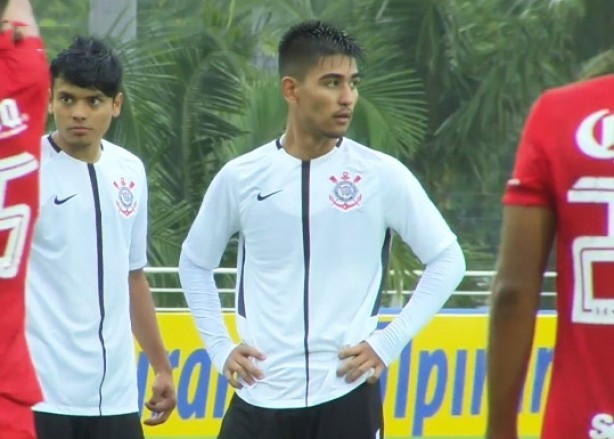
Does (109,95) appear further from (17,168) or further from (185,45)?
(185,45)

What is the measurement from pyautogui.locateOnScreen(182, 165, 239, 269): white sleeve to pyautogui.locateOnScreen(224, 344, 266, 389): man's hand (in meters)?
0.43

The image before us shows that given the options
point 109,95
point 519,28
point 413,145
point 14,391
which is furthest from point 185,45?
point 14,391

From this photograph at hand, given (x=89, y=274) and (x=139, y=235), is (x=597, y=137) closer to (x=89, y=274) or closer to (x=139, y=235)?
(x=89, y=274)

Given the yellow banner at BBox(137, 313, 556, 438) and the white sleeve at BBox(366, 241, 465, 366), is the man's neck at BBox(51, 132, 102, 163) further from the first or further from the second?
the yellow banner at BBox(137, 313, 556, 438)

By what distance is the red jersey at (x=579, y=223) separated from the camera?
11.8 feet

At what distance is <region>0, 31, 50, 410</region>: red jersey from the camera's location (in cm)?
416

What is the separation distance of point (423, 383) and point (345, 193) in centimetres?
494

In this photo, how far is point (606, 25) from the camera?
1709 cm

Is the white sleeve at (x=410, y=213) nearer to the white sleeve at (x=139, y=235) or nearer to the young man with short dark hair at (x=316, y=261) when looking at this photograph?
the young man with short dark hair at (x=316, y=261)

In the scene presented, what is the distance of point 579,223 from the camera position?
363cm

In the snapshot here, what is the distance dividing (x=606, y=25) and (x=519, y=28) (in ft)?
2.90

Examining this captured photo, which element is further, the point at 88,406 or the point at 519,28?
the point at 519,28

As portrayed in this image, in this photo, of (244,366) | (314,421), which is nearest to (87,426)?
(244,366)

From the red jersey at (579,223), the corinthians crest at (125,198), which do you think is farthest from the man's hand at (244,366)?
the red jersey at (579,223)
